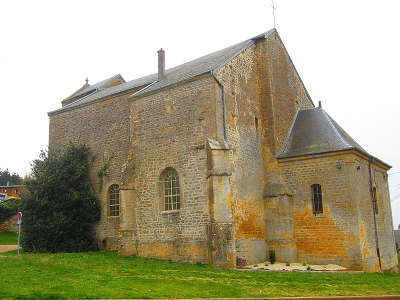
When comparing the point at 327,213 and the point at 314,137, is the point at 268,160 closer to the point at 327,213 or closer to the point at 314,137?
the point at 314,137

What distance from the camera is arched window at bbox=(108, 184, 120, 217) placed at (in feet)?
70.6

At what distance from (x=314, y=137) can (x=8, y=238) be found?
80.3 ft

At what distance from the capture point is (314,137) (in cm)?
1975

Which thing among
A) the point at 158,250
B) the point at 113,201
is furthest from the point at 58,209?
the point at 158,250

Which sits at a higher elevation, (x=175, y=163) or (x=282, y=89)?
(x=282, y=89)

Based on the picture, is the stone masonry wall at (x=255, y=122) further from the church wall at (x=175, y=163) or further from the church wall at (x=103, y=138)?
the church wall at (x=103, y=138)

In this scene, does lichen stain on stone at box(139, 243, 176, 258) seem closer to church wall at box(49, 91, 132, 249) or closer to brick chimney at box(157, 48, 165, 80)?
church wall at box(49, 91, 132, 249)

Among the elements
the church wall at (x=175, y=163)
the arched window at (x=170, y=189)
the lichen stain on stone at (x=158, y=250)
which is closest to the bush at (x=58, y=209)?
the church wall at (x=175, y=163)

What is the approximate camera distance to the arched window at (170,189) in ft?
56.8

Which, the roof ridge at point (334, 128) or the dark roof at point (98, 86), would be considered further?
the dark roof at point (98, 86)

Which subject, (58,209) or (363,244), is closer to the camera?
(363,244)

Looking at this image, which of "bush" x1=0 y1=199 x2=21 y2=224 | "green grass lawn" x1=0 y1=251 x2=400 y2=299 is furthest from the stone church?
"bush" x1=0 y1=199 x2=21 y2=224

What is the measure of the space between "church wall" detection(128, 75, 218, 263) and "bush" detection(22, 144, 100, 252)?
14.4 feet

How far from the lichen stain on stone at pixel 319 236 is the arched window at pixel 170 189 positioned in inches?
216
